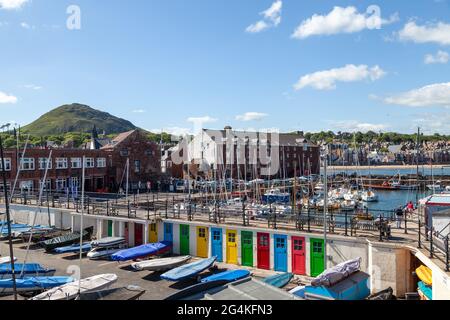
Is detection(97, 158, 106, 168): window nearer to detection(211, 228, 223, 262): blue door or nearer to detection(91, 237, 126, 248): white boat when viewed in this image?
detection(91, 237, 126, 248): white boat

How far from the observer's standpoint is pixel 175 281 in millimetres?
16172

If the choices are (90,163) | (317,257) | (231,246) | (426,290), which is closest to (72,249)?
(231,246)

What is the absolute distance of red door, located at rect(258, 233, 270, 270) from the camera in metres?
18.3

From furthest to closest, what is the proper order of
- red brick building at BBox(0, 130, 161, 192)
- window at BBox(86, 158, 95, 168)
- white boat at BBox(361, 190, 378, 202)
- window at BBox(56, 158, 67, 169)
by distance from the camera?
white boat at BBox(361, 190, 378, 202) < window at BBox(86, 158, 95, 168) < window at BBox(56, 158, 67, 169) < red brick building at BBox(0, 130, 161, 192)

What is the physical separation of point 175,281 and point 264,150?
65021 millimetres

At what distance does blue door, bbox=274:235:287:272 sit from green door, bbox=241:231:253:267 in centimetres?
128

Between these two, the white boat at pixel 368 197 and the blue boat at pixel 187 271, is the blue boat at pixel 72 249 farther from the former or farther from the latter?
the white boat at pixel 368 197

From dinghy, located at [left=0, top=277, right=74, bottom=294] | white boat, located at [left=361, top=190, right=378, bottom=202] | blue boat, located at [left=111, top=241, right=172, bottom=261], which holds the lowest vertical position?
white boat, located at [left=361, top=190, right=378, bottom=202]

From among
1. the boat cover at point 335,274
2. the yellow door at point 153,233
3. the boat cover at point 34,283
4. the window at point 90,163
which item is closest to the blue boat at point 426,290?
the boat cover at point 335,274

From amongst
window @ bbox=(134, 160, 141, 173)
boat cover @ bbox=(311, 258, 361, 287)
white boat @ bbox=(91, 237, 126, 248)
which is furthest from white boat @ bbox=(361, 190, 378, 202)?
boat cover @ bbox=(311, 258, 361, 287)

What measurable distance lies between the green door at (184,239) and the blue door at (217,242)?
5.46ft

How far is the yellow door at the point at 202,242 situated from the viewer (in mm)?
20359

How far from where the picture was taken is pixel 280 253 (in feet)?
59.0
